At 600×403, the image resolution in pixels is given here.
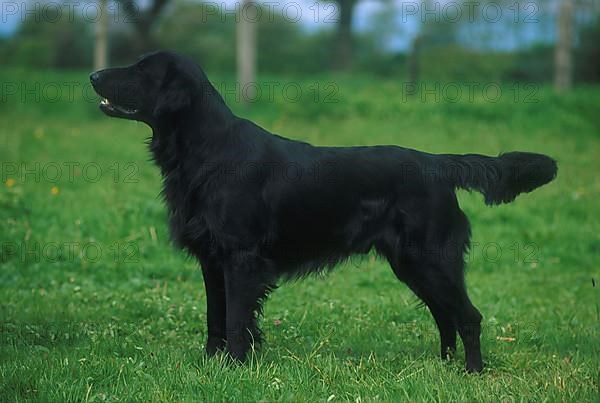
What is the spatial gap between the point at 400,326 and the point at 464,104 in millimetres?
10623

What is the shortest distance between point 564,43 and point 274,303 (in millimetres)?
14507

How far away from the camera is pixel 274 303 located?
6.25m

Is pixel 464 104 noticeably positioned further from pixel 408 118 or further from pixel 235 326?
pixel 235 326

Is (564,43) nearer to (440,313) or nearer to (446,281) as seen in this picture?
(440,313)

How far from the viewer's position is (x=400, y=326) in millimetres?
5602

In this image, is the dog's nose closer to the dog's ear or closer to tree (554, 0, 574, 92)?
the dog's ear

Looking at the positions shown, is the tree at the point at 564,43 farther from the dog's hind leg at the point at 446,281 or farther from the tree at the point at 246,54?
the dog's hind leg at the point at 446,281

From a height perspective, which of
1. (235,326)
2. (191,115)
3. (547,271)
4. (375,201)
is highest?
(191,115)

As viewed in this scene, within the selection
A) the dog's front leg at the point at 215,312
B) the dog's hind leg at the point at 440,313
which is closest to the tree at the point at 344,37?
the dog's hind leg at the point at 440,313

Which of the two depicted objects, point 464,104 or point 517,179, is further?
point 464,104

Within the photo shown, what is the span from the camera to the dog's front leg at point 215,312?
4.70 metres

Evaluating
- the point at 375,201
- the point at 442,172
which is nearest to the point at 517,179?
the point at 442,172

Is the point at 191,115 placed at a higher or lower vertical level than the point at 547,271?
higher

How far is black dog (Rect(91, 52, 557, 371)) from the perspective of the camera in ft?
14.5
